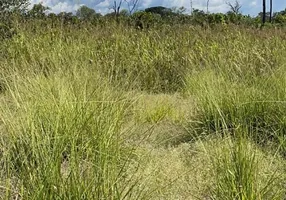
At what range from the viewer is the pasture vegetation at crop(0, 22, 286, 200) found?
5.88ft

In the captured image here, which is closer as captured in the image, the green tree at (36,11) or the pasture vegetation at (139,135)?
the pasture vegetation at (139,135)

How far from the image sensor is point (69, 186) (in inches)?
66.4

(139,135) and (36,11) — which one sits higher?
(36,11)

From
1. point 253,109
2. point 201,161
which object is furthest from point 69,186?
point 253,109

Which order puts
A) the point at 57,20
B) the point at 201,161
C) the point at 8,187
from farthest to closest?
the point at 57,20
the point at 201,161
the point at 8,187

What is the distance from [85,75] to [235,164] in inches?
65.2

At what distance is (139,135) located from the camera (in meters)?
2.96

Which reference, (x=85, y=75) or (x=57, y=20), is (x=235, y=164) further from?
(x=57, y=20)

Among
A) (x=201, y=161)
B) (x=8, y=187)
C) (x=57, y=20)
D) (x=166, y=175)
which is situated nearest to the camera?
(x=8, y=187)

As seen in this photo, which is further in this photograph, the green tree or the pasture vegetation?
the green tree

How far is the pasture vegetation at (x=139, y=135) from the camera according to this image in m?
1.79

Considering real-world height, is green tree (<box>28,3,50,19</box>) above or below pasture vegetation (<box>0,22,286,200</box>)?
above

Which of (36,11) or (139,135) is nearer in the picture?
(139,135)

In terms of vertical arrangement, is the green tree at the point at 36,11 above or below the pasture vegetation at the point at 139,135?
above
